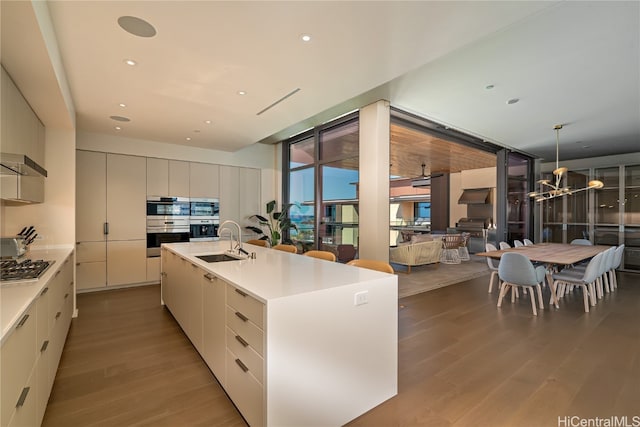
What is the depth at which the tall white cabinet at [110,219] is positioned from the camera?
4797 mm

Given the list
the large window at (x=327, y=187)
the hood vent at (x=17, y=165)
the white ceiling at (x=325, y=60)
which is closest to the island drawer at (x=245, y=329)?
the hood vent at (x=17, y=165)

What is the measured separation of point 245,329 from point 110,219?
458 cm

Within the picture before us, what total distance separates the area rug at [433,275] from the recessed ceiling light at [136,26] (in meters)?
4.28

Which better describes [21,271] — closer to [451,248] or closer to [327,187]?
[327,187]

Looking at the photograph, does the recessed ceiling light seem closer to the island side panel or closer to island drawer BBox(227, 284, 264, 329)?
island drawer BBox(227, 284, 264, 329)

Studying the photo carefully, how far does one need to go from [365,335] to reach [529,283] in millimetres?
3010

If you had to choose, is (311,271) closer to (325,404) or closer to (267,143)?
(325,404)

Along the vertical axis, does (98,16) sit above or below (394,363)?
above

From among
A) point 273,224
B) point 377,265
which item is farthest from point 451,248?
point 377,265

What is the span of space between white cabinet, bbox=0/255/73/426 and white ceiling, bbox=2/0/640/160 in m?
1.71

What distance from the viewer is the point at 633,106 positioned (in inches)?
165

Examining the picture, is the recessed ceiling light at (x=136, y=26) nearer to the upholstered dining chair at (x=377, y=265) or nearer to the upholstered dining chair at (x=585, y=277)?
the upholstered dining chair at (x=377, y=265)

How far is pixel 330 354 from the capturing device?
5.58 ft

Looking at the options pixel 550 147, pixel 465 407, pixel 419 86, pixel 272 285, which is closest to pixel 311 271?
pixel 272 285
